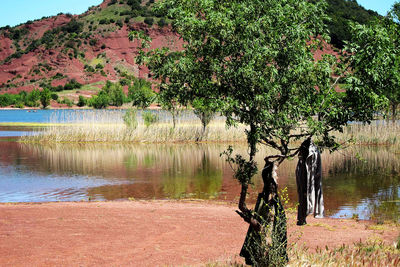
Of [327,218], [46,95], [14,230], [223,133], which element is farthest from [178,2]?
[46,95]

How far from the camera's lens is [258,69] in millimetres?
6082

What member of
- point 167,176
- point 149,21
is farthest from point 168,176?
point 149,21

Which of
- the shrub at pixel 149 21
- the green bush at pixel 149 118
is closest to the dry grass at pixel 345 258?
the green bush at pixel 149 118

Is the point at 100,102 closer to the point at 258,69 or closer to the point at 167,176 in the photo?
the point at 167,176

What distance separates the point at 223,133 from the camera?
97.8ft

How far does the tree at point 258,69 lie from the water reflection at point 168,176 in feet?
19.4

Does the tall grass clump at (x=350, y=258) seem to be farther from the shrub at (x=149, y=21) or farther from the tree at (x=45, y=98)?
the shrub at (x=149, y=21)

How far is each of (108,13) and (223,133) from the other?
15037 cm

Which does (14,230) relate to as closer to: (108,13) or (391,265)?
(391,265)

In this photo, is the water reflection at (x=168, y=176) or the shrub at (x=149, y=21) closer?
the water reflection at (x=168, y=176)

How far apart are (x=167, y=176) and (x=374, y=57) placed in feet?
40.9

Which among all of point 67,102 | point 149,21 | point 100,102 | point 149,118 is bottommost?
point 149,118

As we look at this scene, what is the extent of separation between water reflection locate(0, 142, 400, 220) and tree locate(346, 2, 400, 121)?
5810 millimetres

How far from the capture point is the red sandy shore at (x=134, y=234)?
309 inches
